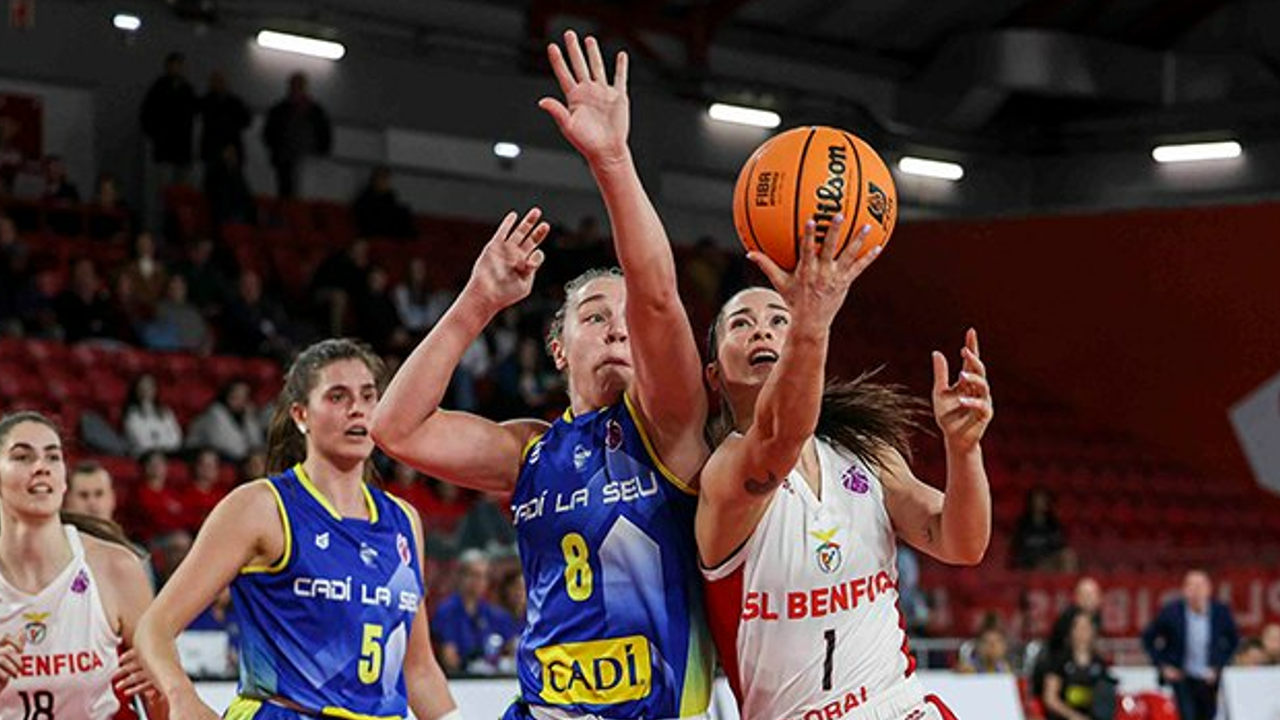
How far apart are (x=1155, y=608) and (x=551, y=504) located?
1463cm

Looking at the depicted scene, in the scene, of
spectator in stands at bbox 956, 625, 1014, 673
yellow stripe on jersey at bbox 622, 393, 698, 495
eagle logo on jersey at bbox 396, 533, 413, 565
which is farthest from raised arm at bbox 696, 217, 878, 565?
spectator in stands at bbox 956, 625, 1014, 673

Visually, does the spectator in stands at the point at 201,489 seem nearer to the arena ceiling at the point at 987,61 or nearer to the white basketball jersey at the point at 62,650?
the white basketball jersey at the point at 62,650

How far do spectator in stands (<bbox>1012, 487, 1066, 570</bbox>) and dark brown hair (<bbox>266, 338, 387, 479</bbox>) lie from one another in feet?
41.2

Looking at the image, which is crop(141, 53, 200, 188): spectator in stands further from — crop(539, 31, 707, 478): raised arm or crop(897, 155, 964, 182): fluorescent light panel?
crop(539, 31, 707, 478): raised arm

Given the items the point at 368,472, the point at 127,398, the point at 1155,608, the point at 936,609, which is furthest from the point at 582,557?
the point at 1155,608

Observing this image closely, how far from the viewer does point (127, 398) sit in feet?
50.0

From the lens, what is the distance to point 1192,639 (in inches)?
606

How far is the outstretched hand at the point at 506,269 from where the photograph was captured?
4883 mm

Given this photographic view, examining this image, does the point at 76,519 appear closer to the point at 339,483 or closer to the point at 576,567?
the point at 339,483

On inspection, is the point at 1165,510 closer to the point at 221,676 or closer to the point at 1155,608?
the point at 1155,608

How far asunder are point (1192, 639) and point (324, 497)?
34.7 ft

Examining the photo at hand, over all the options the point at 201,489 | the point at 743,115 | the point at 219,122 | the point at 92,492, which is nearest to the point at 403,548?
the point at 92,492

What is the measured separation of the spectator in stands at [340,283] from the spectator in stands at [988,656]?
609cm

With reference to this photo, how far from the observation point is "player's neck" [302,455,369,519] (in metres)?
6.15
